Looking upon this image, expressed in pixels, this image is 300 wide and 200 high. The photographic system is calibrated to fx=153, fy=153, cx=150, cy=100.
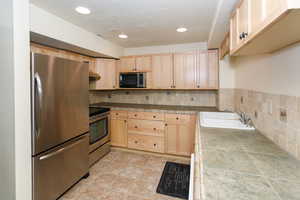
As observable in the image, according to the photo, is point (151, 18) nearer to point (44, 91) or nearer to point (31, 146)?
point (44, 91)

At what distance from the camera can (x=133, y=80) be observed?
326 centimetres

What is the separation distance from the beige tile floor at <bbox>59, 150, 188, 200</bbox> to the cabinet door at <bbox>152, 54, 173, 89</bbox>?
1.44m

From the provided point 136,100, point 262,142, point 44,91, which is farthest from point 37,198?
point 136,100

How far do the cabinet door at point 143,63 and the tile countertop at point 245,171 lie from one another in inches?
87.5

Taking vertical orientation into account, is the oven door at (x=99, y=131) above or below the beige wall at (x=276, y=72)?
below

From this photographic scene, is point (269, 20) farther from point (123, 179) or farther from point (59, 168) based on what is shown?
point (123, 179)

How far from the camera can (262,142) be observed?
1.25 m

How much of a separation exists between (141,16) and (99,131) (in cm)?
203

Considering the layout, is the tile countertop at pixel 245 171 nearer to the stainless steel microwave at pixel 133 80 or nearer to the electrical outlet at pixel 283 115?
the electrical outlet at pixel 283 115

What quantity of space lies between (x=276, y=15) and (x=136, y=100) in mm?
3220

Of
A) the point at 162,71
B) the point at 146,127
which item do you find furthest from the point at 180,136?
the point at 162,71

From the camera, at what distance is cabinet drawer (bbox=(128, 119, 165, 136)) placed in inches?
115

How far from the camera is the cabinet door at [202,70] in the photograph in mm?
2918

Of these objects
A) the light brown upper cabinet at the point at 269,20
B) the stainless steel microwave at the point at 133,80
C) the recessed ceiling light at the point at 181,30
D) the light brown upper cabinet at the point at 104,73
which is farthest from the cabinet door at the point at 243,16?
the light brown upper cabinet at the point at 104,73
